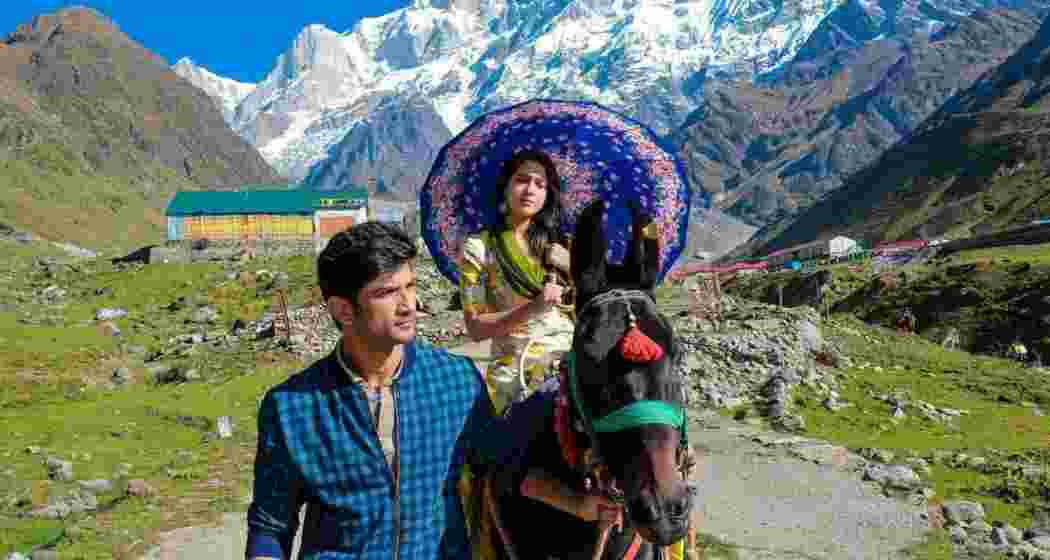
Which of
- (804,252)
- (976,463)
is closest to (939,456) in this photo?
(976,463)

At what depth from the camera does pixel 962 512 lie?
1027cm

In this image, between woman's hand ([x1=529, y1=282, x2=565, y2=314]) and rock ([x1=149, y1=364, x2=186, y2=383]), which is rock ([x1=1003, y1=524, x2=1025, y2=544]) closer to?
woman's hand ([x1=529, y1=282, x2=565, y2=314])

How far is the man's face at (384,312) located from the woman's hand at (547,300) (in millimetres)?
768

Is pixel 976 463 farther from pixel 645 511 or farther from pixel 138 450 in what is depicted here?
pixel 645 511

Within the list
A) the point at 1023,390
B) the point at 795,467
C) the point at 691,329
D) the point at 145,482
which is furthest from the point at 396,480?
the point at 1023,390

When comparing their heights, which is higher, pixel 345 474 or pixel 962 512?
pixel 345 474

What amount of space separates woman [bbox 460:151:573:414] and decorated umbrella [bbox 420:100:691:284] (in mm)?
492

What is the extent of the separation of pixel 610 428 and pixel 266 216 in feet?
186

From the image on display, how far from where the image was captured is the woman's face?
4.20 m

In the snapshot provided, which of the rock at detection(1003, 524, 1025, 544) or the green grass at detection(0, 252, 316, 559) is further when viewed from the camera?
the green grass at detection(0, 252, 316, 559)

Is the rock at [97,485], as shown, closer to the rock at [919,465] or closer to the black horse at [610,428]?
the black horse at [610,428]

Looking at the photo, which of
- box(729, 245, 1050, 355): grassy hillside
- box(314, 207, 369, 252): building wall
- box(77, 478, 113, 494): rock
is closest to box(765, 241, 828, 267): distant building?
box(729, 245, 1050, 355): grassy hillside

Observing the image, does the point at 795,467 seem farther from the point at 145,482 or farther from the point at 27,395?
the point at 27,395

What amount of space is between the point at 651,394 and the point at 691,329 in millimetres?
20091
